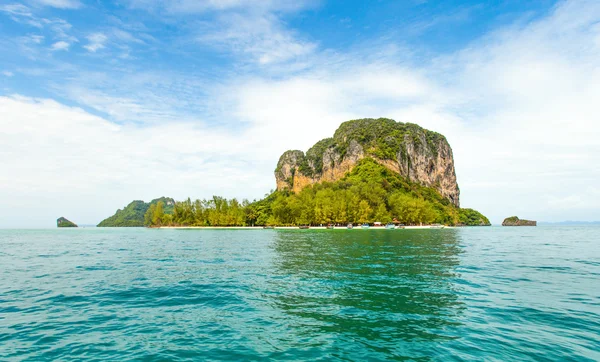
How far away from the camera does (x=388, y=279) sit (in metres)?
24.1

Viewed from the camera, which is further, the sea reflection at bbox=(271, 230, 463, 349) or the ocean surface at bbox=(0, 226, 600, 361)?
the sea reflection at bbox=(271, 230, 463, 349)

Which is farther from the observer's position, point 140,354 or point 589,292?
point 589,292

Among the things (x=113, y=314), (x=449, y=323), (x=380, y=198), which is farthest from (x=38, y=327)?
(x=380, y=198)

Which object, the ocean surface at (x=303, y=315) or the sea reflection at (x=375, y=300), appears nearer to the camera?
the ocean surface at (x=303, y=315)

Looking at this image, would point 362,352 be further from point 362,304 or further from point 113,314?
point 113,314

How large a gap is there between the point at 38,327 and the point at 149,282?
10.1 m

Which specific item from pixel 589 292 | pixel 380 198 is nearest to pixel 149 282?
pixel 589 292

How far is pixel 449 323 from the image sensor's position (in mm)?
14344

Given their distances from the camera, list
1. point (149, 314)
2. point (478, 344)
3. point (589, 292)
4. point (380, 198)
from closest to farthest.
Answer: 1. point (478, 344)
2. point (149, 314)
3. point (589, 292)
4. point (380, 198)

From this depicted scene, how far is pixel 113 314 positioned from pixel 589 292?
2872 cm

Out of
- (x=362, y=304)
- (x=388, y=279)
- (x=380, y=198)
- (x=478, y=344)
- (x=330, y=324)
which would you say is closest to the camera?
(x=478, y=344)

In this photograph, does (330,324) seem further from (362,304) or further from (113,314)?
(113,314)

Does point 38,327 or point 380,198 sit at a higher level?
point 380,198

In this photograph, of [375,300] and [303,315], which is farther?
[375,300]
